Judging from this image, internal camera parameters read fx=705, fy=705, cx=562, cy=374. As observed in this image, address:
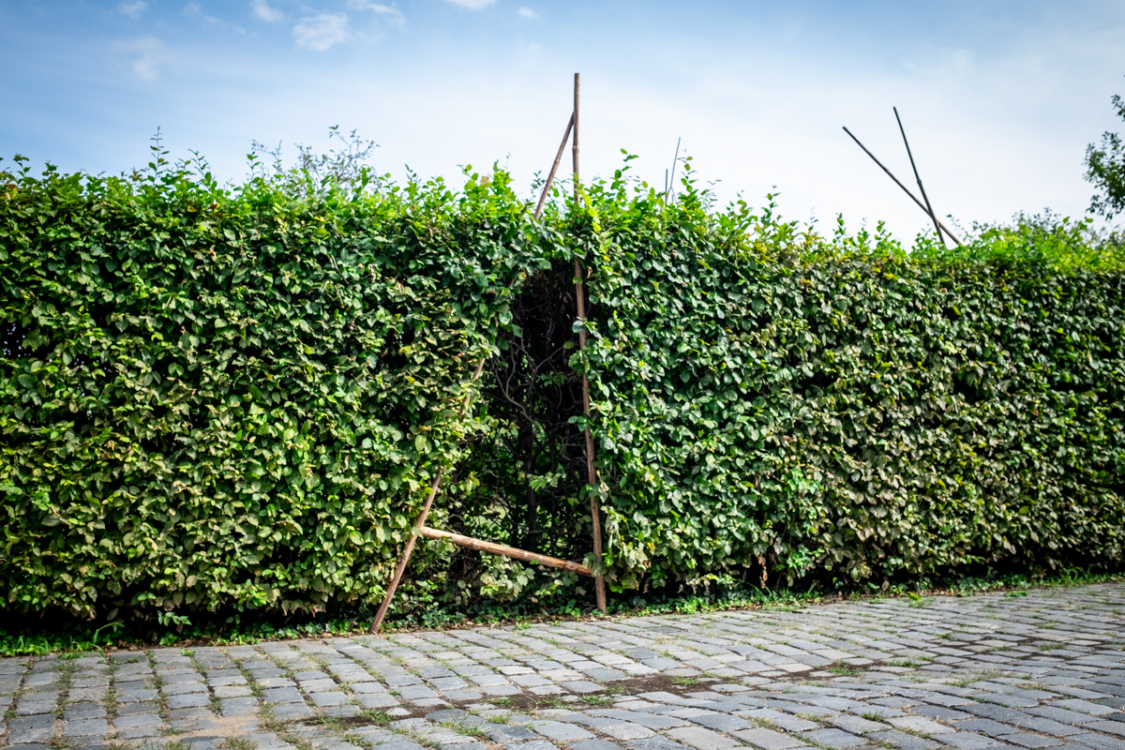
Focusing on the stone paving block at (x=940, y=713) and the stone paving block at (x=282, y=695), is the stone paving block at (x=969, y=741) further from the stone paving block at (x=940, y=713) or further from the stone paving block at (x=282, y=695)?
the stone paving block at (x=282, y=695)

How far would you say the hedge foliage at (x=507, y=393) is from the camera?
4543mm

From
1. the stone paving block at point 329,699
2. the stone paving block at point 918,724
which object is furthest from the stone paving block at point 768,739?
the stone paving block at point 329,699

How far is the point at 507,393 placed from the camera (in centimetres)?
574

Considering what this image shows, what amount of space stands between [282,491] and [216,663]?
3.74 feet

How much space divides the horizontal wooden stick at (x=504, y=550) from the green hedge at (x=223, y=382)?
290 millimetres

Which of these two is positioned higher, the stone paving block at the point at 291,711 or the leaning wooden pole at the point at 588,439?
the leaning wooden pole at the point at 588,439

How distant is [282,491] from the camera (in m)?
4.88

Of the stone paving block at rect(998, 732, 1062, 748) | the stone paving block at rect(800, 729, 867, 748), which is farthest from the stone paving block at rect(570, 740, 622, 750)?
the stone paving block at rect(998, 732, 1062, 748)

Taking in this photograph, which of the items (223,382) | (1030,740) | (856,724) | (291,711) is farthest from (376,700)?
(1030,740)

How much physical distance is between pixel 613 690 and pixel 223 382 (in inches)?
126

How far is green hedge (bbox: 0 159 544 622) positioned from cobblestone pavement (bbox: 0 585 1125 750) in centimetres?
59

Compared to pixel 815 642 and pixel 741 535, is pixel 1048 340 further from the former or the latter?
pixel 815 642

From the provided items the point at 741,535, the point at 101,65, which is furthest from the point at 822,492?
the point at 101,65

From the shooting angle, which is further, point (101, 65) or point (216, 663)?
point (101, 65)
